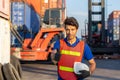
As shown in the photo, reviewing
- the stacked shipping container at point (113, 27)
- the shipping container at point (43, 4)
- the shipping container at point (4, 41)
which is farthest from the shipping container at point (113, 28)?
the shipping container at point (4, 41)

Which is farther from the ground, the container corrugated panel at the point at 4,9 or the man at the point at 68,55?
the container corrugated panel at the point at 4,9

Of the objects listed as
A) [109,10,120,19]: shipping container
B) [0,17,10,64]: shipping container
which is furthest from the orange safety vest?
[109,10,120,19]: shipping container

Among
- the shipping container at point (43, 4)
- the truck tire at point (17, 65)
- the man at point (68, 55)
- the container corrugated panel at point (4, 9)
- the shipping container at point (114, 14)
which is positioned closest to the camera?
the man at point (68, 55)

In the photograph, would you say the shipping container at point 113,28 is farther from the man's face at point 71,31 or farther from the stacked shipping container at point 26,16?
the man's face at point 71,31

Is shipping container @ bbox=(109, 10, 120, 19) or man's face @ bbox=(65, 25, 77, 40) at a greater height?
shipping container @ bbox=(109, 10, 120, 19)

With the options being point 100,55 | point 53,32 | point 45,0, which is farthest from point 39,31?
point 100,55

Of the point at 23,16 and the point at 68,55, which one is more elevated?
the point at 23,16

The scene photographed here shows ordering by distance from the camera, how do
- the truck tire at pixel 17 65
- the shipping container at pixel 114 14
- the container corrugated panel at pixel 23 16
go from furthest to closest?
the shipping container at pixel 114 14, the container corrugated panel at pixel 23 16, the truck tire at pixel 17 65

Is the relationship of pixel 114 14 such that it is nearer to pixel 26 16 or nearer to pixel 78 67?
pixel 26 16

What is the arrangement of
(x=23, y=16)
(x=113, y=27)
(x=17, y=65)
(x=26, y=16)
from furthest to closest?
(x=113, y=27)
(x=26, y=16)
(x=23, y=16)
(x=17, y=65)

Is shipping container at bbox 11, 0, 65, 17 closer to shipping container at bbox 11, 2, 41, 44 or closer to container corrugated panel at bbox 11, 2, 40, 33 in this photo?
shipping container at bbox 11, 2, 41, 44

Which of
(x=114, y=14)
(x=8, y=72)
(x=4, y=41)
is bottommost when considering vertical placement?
(x=8, y=72)

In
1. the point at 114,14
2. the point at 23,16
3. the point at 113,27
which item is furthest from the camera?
the point at 114,14

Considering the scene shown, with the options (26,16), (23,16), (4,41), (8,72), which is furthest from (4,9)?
(26,16)
